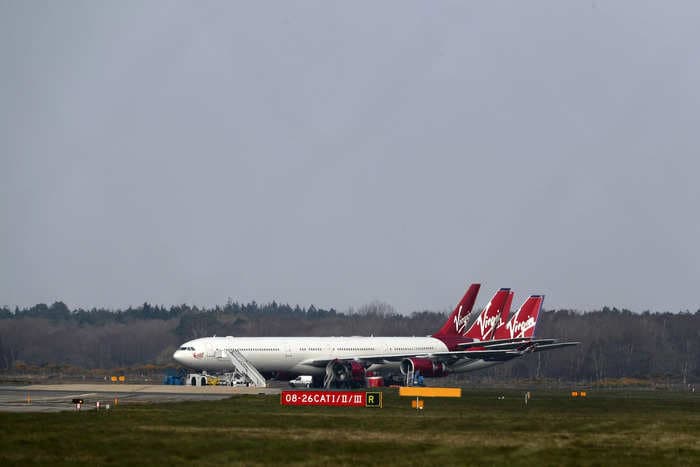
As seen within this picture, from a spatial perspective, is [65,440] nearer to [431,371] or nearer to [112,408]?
[112,408]

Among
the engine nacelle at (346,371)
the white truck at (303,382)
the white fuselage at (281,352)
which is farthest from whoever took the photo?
the white fuselage at (281,352)

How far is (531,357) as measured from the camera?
175 metres

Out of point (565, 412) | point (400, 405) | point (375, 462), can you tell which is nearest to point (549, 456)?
point (375, 462)

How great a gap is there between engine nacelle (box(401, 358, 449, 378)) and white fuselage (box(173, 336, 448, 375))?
134cm

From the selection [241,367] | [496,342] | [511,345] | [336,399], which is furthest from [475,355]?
[336,399]

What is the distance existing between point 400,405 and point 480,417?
10.7m

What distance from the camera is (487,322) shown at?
115375 mm

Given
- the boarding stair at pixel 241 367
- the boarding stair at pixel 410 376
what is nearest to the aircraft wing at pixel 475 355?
the boarding stair at pixel 410 376

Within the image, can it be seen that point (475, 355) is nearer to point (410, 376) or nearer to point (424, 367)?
point (424, 367)

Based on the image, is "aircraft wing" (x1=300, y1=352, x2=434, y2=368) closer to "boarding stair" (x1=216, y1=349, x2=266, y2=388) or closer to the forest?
"boarding stair" (x1=216, y1=349, x2=266, y2=388)

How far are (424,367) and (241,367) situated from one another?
16539 mm

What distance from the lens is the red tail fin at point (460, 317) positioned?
11556 centimetres

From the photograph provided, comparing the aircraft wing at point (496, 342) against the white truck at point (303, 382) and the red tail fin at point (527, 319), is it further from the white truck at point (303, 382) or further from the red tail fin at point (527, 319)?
the white truck at point (303, 382)

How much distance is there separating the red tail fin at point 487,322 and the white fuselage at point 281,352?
12468 mm
